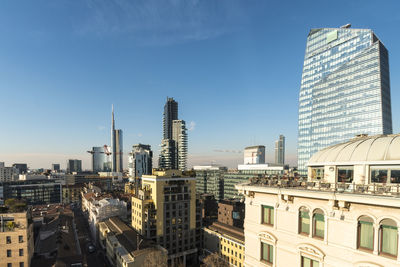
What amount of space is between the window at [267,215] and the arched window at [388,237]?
26.1 feet

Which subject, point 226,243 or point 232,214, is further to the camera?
point 232,214

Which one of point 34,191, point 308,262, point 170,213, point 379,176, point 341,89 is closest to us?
point 379,176

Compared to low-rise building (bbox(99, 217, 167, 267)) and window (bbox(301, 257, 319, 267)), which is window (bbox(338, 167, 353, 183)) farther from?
low-rise building (bbox(99, 217, 167, 267))

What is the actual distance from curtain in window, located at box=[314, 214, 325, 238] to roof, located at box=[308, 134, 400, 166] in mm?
5148

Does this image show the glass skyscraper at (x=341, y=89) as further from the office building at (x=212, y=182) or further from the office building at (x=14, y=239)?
the office building at (x=14, y=239)

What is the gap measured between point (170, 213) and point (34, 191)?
544 feet

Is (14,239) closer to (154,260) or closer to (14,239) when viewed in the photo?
(14,239)

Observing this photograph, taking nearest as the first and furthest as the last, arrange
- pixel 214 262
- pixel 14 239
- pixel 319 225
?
pixel 319 225 < pixel 14 239 < pixel 214 262

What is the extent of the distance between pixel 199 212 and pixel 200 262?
63.0ft

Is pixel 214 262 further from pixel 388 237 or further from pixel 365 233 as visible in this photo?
pixel 388 237

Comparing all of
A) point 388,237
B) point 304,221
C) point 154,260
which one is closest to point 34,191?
point 154,260

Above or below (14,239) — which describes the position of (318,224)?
above

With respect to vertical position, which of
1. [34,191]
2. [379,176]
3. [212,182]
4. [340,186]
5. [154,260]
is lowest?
[34,191]

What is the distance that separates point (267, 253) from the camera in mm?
19719
